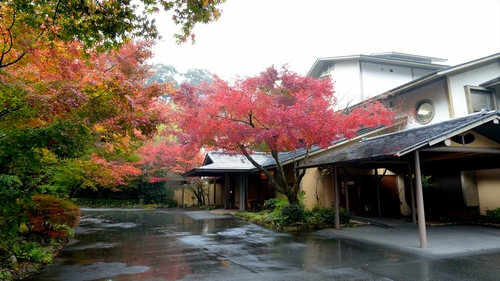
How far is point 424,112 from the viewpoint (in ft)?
47.6

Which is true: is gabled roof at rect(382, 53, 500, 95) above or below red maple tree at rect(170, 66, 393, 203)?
above

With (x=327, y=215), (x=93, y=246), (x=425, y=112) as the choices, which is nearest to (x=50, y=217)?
(x=93, y=246)

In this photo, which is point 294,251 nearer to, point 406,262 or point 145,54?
point 406,262

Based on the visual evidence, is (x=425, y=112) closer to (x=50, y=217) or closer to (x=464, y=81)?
(x=464, y=81)

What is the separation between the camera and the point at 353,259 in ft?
22.7

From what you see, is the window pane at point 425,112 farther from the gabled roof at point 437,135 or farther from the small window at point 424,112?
the gabled roof at point 437,135

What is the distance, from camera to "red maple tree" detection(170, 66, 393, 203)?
1027cm

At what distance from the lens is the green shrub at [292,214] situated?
11648 mm

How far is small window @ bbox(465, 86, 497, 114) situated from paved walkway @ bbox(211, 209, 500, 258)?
524 cm

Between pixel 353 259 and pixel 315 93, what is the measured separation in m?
6.24

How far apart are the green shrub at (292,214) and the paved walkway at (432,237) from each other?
0.92 m

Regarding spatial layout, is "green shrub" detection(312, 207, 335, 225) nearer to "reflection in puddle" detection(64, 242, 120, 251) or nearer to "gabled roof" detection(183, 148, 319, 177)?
"gabled roof" detection(183, 148, 319, 177)

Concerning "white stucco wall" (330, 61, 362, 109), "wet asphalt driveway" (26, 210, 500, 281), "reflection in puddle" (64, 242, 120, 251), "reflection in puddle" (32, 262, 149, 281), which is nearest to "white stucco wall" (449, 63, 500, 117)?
"white stucco wall" (330, 61, 362, 109)

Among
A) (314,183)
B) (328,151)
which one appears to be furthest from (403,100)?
(314,183)
